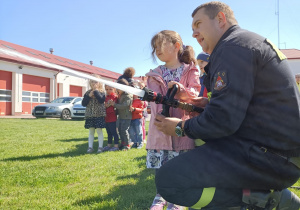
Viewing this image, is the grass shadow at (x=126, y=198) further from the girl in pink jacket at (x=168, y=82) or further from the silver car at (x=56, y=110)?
the silver car at (x=56, y=110)

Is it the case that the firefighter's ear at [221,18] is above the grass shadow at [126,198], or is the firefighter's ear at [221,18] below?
above

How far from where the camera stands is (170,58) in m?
3.08

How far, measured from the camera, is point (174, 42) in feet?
9.95

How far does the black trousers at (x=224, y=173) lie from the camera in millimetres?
1607

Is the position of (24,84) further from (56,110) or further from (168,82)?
(168,82)

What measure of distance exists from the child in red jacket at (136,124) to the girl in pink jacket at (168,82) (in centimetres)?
404

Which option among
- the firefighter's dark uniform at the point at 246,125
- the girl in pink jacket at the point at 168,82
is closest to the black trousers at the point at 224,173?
the firefighter's dark uniform at the point at 246,125

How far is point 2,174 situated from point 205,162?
12.8 ft

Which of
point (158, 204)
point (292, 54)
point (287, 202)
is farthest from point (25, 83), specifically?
point (292, 54)

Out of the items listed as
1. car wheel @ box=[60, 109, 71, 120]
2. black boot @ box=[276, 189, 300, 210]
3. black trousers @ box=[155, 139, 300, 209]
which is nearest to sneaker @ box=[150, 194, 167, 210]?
black trousers @ box=[155, 139, 300, 209]

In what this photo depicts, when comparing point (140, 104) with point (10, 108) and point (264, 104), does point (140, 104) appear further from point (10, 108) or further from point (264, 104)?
point (10, 108)

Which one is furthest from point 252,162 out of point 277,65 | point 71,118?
point 71,118

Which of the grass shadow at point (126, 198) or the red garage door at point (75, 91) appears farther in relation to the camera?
the red garage door at point (75, 91)

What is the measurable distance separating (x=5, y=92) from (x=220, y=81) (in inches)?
1031
